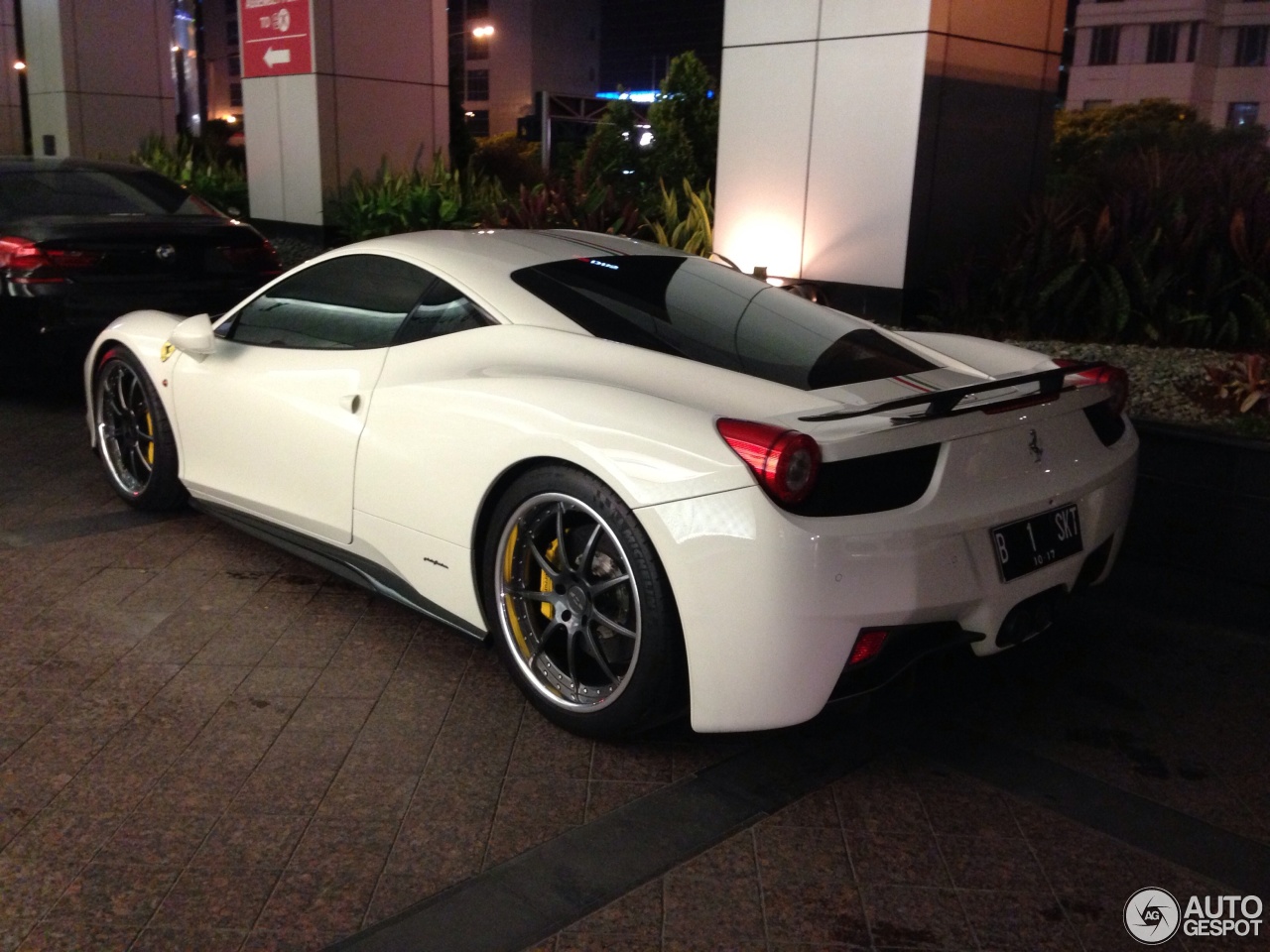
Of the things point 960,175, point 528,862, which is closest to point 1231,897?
point 528,862

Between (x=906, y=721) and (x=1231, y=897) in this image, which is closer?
(x=1231, y=897)

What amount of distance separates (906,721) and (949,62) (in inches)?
213

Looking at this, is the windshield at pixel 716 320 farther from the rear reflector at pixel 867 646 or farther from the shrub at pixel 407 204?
the shrub at pixel 407 204

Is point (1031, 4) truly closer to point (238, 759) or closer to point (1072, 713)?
point (1072, 713)

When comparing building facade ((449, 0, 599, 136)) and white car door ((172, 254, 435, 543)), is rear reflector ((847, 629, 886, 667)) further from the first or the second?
building facade ((449, 0, 599, 136))

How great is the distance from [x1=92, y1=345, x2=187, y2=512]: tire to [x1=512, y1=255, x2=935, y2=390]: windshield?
6.79ft

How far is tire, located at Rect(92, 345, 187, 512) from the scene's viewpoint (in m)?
5.10

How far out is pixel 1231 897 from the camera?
9.04 feet

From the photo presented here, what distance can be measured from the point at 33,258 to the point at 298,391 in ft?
12.2

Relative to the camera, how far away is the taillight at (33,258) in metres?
6.96

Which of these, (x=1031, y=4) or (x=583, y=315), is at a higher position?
(x=1031, y=4)

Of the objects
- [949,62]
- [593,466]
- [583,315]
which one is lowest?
[593,466]

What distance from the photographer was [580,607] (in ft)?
11.0

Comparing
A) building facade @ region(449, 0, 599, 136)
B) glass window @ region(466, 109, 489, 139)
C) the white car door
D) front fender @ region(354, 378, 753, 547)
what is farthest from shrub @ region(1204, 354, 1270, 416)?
glass window @ region(466, 109, 489, 139)
